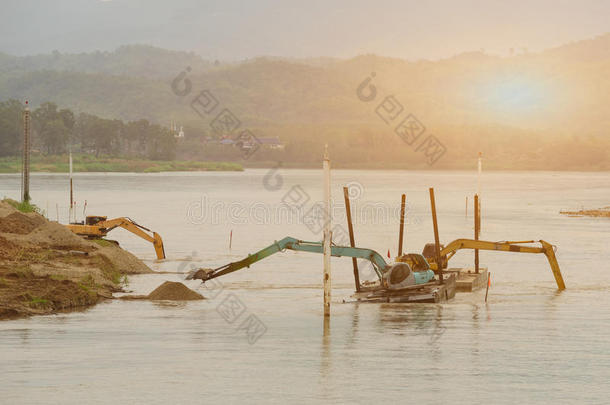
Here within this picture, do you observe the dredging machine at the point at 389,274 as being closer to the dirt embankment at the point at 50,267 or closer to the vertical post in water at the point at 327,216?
the vertical post in water at the point at 327,216

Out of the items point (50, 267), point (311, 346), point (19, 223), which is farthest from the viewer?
point (19, 223)

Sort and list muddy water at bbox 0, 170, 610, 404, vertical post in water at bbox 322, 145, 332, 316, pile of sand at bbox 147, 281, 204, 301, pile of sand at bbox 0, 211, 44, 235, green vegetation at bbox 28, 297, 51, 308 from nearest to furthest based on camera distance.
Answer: muddy water at bbox 0, 170, 610, 404
vertical post in water at bbox 322, 145, 332, 316
green vegetation at bbox 28, 297, 51, 308
pile of sand at bbox 147, 281, 204, 301
pile of sand at bbox 0, 211, 44, 235

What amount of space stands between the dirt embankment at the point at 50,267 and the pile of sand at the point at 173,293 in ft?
6.70

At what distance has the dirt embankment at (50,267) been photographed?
1405 inches

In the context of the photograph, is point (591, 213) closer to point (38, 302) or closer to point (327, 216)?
point (327, 216)

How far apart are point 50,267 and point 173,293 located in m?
5.87

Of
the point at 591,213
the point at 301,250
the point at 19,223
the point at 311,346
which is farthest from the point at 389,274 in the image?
the point at 591,213

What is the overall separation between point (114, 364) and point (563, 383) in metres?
12.3

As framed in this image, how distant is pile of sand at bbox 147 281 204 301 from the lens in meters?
39.7

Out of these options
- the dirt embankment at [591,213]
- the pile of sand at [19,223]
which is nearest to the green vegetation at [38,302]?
the pile of sand at [19,223]

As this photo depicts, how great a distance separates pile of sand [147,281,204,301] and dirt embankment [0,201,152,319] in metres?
2.04

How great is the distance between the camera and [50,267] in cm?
4159

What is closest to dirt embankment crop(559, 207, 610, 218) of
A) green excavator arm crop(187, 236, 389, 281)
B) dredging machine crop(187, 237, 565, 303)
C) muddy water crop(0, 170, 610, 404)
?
muddy water crop(0, 170, 610, 404)

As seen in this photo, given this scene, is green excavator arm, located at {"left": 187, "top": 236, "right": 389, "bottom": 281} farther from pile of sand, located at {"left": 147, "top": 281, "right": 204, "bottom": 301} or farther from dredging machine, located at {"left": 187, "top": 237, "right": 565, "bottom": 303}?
pile of sand, located at {"left": 147, "top": 281, "right": 204, "bottom": 301}
